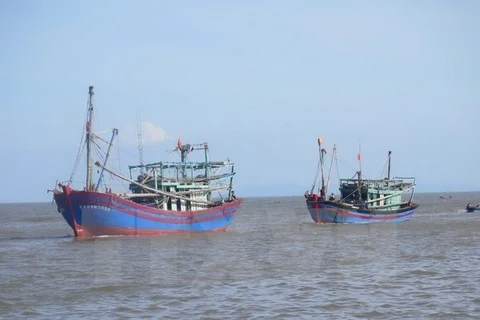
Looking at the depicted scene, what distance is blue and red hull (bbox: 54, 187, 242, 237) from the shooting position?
134 feet

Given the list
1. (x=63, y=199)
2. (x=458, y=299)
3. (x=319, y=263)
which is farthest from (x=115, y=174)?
(x=458, y=299)

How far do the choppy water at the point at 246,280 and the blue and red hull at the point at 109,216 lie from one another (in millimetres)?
2544

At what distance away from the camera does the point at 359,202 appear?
192ft

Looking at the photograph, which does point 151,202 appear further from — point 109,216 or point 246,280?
point 246,280

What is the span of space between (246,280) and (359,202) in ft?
121

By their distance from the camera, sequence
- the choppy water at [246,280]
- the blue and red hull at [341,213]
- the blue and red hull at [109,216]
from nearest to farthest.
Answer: the choppy water at [246,280] < the blue and red hull at [109,216] < the blue and red hull at [341,213]

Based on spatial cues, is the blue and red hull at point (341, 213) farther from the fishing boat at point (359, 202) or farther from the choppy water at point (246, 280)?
the choppy water at point (246, 280)

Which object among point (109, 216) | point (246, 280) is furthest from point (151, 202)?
point (246, 280)

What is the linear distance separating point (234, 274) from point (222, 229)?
2619 centimetres

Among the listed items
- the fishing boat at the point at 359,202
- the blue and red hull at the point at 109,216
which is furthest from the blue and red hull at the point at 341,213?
the blue and red hull at the point at 109,216

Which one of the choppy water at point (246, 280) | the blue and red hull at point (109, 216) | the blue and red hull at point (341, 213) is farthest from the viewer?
the blue and red hull at point (341, 213)

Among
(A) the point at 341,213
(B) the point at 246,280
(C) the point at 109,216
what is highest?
(C) the point at 109,216

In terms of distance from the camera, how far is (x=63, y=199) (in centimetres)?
4172

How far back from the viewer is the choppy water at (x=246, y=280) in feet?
60.4
